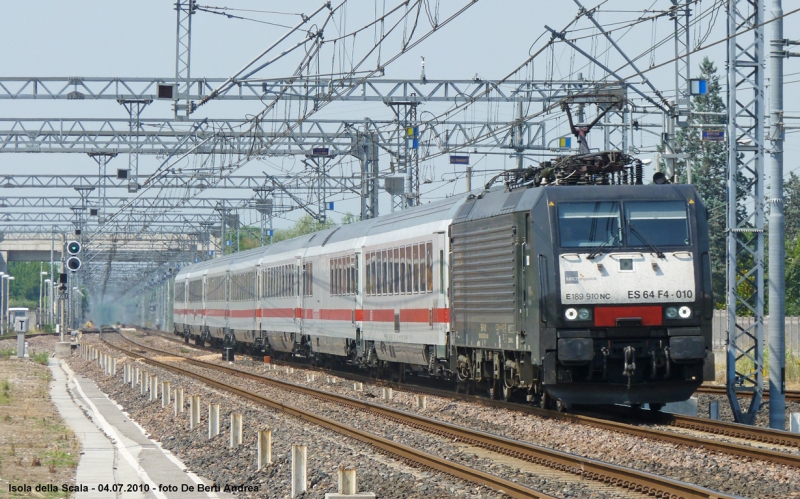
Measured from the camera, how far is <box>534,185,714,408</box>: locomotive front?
16766mm

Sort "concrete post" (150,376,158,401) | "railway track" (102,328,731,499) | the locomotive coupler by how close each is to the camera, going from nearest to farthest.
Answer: "railway track" (102,328,731,499) → the locomotive coupler → "concrete post" (150,376,158,401)

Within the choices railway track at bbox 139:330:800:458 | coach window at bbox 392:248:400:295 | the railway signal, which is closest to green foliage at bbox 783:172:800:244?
the railway signal

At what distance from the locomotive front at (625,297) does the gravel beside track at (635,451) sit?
94 centimetres

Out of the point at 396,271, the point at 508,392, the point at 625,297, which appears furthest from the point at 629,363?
the point at 396,271

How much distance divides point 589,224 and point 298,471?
7064 millimetres

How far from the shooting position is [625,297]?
1692 cm

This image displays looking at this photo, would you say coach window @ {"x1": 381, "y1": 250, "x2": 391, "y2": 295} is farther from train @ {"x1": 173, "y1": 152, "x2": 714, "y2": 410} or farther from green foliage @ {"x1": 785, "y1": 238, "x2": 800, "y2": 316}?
green foliage @ {"x1": 785, "y1": 238, "x2": 800, "y2": 316}

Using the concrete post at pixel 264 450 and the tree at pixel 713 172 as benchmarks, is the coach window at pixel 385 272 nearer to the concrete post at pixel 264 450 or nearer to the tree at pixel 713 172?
the concrete post at pixel 264 450

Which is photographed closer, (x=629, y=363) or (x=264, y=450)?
(x=264, y=450)

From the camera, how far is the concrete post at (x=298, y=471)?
11953 millimetres

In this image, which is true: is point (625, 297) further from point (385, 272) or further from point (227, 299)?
point (227, 299)

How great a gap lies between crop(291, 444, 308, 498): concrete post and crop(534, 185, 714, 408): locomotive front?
220 inches

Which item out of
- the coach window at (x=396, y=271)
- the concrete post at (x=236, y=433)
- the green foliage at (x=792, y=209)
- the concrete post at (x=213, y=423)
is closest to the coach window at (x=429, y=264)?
the coach window at (x=396, y=271)

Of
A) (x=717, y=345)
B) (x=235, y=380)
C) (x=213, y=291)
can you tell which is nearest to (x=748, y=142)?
(x=235, y=380)
